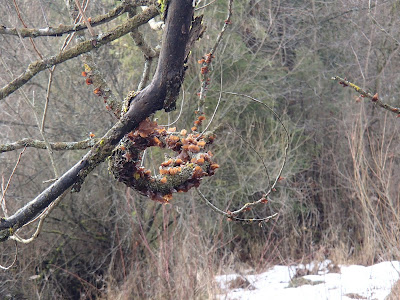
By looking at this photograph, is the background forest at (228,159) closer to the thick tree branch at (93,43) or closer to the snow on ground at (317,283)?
the snow on ground at (317,283)

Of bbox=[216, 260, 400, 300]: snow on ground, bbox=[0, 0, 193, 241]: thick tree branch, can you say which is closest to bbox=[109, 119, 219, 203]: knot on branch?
bbox=[0, 0, 193, 241]: thick tree branch

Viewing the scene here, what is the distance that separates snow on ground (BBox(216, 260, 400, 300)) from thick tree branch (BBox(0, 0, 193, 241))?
14.2 ft

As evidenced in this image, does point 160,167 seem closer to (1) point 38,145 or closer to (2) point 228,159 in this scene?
(1) point 38,145

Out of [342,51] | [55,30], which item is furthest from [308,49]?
[55,30]

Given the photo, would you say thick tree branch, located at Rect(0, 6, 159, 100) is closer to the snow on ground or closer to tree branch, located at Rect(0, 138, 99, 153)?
tree branch, located at Rect(0, 138, 99, 153)

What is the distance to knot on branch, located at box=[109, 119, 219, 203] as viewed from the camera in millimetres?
1484

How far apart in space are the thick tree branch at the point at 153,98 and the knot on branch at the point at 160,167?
7 centimetres

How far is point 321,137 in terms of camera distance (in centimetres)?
1054

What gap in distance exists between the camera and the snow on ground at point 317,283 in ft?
19.5

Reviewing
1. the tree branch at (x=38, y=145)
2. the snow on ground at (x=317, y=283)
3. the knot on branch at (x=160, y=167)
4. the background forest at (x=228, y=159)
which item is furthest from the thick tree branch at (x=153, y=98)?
the snow on ground at (x=317, y=283)

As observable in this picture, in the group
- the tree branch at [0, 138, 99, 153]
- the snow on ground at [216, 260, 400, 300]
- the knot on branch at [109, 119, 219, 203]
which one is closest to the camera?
the knot on branch at [109, 119, 219, 203]

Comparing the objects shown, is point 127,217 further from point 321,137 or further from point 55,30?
point 321,137

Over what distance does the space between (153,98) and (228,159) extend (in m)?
7.27

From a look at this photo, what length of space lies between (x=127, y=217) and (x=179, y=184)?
17.3ft
